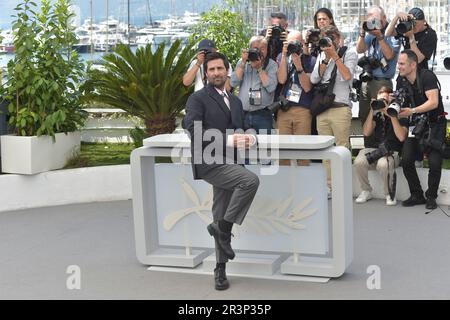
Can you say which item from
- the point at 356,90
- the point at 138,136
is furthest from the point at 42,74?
the point at 356,90

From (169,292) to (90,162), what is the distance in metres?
4.59

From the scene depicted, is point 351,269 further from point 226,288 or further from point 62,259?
point 62,259

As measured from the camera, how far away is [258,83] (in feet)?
31.5

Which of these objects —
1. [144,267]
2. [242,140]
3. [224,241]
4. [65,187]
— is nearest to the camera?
[242,140]

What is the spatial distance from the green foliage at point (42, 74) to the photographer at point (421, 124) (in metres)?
3.89

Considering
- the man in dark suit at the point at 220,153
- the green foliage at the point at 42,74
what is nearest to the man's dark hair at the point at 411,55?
the man in dark suit at the point at 220,153

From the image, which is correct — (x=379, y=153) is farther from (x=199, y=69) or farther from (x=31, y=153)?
(x=31, y=153)

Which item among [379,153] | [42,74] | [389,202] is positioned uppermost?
[42,74]

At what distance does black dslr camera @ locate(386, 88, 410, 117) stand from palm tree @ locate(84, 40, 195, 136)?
122 inches

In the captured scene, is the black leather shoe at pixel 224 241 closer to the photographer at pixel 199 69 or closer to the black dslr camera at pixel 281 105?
the photographer at pixel 199 69

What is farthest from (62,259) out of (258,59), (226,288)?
(258,59)

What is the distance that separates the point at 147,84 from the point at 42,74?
1437 mm

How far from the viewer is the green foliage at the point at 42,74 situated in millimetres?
10188

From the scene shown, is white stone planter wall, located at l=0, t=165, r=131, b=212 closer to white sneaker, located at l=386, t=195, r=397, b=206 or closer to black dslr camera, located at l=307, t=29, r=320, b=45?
black dslr camera, located at l=307, t=29, r=320, b=45
